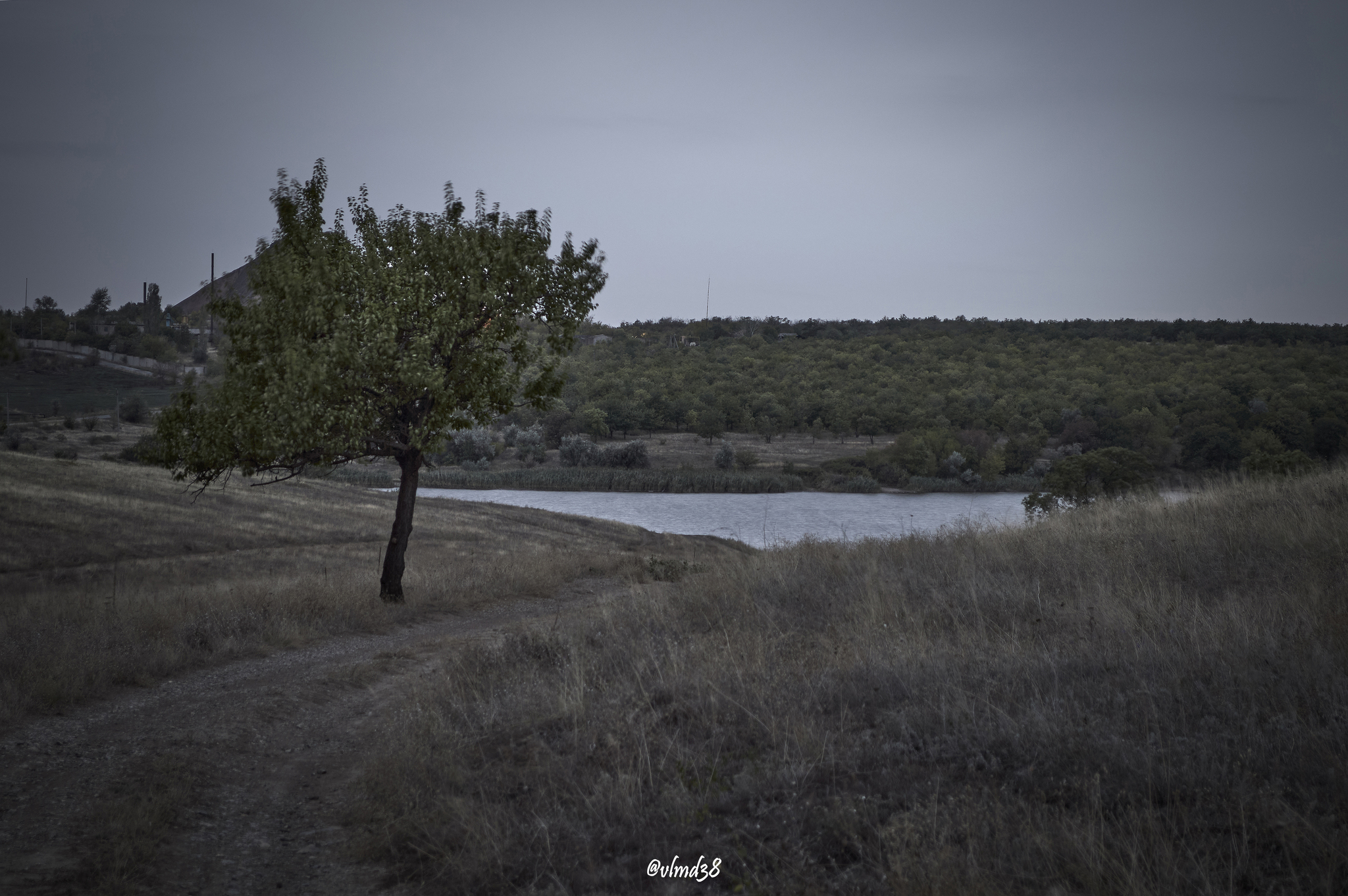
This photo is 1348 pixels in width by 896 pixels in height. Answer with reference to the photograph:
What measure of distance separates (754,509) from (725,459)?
25.7 meters

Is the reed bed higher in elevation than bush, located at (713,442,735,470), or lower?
lower

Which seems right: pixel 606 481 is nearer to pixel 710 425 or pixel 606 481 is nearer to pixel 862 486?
pixel 862 486

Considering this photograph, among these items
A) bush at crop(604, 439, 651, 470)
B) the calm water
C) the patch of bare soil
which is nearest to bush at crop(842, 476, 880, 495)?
the calm water

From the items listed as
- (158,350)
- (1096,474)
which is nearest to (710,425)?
(158,350)

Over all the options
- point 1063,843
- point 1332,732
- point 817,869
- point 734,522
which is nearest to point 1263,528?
Result: point 1332,732

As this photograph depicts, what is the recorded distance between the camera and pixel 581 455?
8156 cm

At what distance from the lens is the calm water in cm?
4978

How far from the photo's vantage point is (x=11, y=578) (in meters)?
18.8

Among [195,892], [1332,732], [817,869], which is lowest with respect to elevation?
[195,892]

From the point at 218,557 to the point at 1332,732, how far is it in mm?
26582

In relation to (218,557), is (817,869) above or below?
above

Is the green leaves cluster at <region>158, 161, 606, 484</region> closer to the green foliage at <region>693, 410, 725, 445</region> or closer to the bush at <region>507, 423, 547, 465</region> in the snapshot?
the bush at <region>507, 423, 547, 465</region>

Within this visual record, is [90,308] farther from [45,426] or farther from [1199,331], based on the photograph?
[1199,331]

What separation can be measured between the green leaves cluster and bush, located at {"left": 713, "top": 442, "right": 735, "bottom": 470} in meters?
74.2
